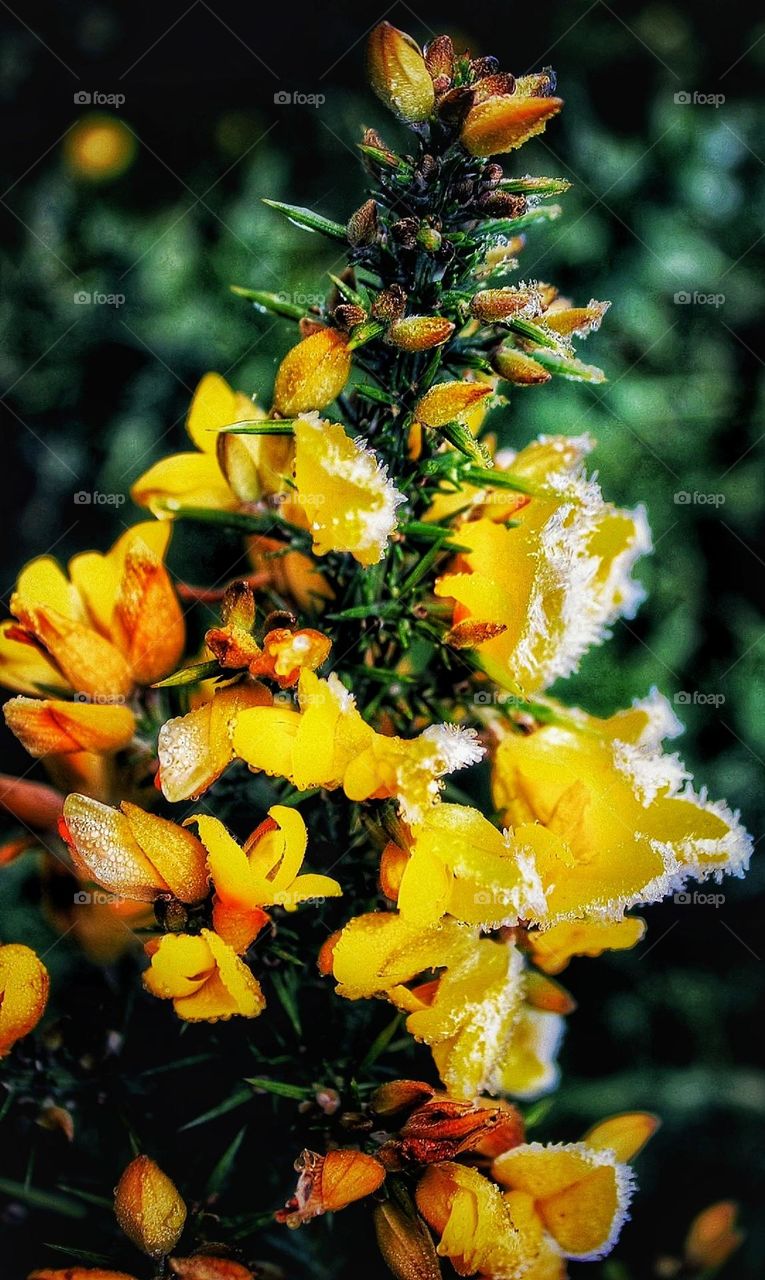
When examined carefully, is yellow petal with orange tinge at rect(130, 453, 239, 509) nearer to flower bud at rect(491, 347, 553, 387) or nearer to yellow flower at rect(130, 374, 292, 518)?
yellow flower at rect(130, 374, 292, 518)

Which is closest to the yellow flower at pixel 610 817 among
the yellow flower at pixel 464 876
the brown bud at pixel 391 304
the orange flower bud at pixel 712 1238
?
the yellow flower at pixel 464 876

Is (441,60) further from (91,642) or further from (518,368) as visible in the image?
(91,642)

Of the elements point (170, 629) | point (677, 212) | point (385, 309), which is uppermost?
point (677, 212)

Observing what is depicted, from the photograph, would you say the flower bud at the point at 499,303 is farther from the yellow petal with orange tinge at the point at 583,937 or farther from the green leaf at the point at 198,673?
the yellow petal with orange tinge at the point at 583,937

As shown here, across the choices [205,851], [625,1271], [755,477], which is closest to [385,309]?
[205,851]

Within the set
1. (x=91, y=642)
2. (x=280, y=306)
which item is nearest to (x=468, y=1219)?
(x=91, y=642)

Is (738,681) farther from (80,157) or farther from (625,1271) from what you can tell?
(80,157)

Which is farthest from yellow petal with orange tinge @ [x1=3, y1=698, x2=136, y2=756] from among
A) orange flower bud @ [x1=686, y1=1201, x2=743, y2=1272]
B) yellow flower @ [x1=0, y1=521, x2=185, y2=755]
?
orange flower bud @ [x1=686, y1=1201, x2=743, y2=1272]
